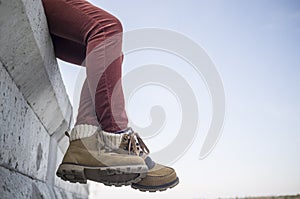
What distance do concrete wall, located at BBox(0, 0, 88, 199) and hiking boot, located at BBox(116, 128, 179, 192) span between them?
0.36 m

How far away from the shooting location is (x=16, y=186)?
1.03 meters

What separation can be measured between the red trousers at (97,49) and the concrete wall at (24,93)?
0.12 m

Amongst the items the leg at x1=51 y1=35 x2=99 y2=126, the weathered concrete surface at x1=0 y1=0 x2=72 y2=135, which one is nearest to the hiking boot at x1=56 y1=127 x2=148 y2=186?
the leg at x1=51 y1=35 x2=99 y2=126

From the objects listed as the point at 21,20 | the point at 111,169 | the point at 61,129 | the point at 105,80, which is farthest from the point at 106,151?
the point at 61,129

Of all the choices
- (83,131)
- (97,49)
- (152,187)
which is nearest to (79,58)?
(97,49)

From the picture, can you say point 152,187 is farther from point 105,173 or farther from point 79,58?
point 79,58

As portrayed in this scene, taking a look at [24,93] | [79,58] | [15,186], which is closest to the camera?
[15,186]

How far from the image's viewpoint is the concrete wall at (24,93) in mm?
872

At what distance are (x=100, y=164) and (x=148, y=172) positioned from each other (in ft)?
0.84

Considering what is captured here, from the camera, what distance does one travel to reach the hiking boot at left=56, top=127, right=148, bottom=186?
3.94 feet

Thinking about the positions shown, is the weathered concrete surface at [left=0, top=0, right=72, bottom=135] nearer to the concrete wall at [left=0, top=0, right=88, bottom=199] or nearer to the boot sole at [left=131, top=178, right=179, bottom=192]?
the concrete wall at [left=0, top=0, right=88, bottom=199]

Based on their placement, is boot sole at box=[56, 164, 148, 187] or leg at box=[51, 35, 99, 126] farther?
leg at box=[51, 35, 99, 126]

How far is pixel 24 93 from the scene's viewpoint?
1.14 metres

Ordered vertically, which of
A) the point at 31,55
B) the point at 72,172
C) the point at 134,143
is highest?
the point at 31,55
